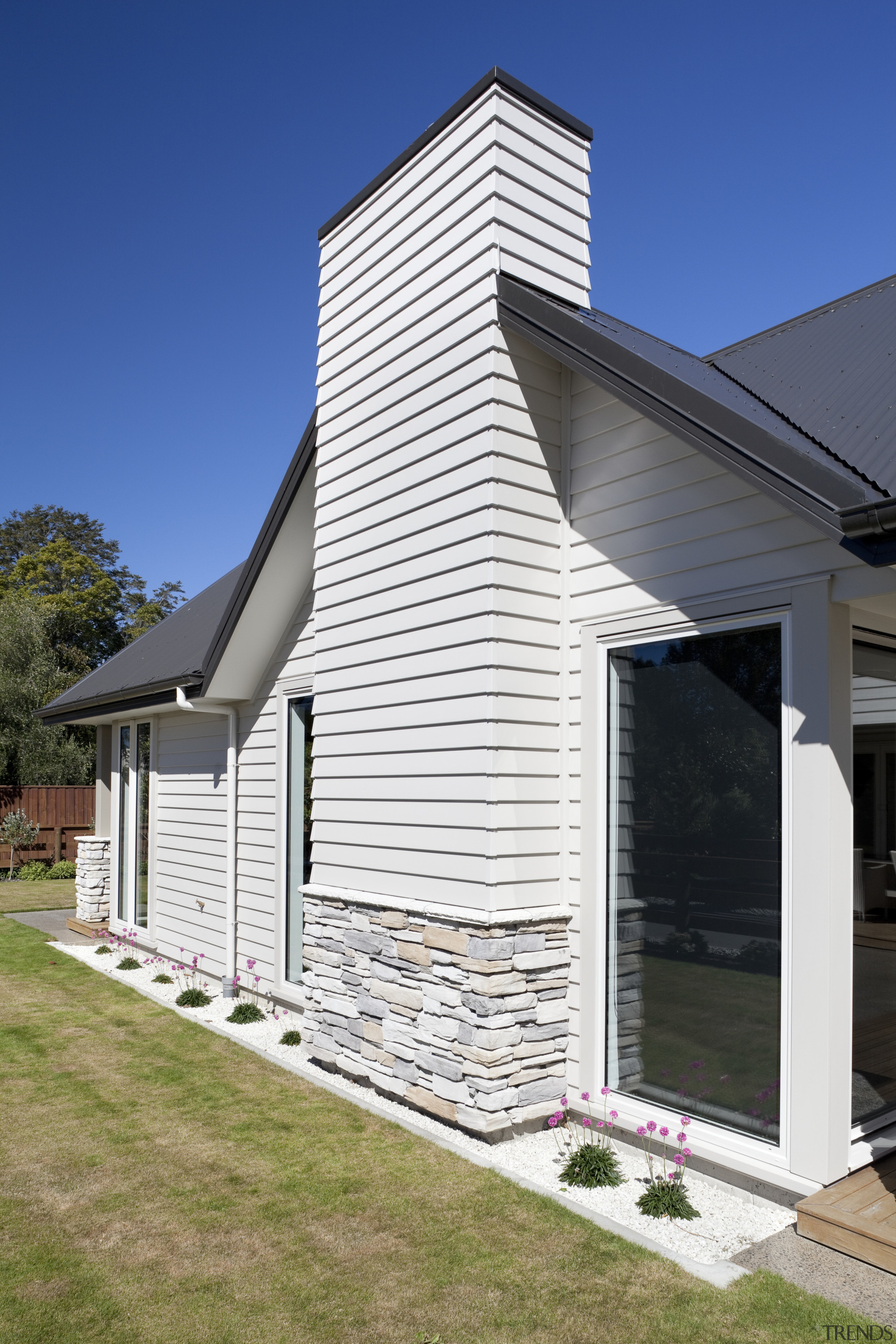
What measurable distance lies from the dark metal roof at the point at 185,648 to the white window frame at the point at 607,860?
3.26 m

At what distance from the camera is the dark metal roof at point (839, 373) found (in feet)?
12.8

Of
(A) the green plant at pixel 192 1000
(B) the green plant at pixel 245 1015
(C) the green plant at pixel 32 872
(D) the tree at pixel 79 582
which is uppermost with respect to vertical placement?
(D) the tree at pixel 79 582

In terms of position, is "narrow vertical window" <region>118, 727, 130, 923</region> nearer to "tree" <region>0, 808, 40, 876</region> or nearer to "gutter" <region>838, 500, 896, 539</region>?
"tree" <region>0, 808, 40, 876</region>

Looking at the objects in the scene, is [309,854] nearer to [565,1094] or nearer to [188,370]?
[565,1094]

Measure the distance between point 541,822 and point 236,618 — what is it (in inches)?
153

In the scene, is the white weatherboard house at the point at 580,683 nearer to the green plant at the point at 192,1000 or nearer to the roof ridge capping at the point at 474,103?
the roof ridge capping at the point at 474,103

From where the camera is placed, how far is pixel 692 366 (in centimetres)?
572

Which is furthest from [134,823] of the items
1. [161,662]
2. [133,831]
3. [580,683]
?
[580,683]

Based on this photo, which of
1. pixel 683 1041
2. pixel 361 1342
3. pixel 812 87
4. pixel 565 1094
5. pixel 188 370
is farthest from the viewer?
pixel 188 370

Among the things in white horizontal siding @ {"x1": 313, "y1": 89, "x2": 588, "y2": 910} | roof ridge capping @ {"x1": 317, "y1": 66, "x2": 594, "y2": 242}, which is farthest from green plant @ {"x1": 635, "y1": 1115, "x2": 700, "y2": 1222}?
roof ridge capping @ {"x1": 317, "y1": 66, "x2": 594, "y2": 242}

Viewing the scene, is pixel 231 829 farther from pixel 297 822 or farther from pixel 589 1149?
pixel 589 1149

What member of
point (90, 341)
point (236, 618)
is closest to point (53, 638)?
point (90, 341)

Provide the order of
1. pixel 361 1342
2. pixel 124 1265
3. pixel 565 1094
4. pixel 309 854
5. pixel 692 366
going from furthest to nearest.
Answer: pixel 309 854 → pixel 692 366 → pixel 565 1094 → pixel 124 1265 → pixel 361 1342

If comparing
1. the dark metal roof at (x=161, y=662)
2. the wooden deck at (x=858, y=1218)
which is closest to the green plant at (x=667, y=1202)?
the wooden deck at (x=858, y=1218)
